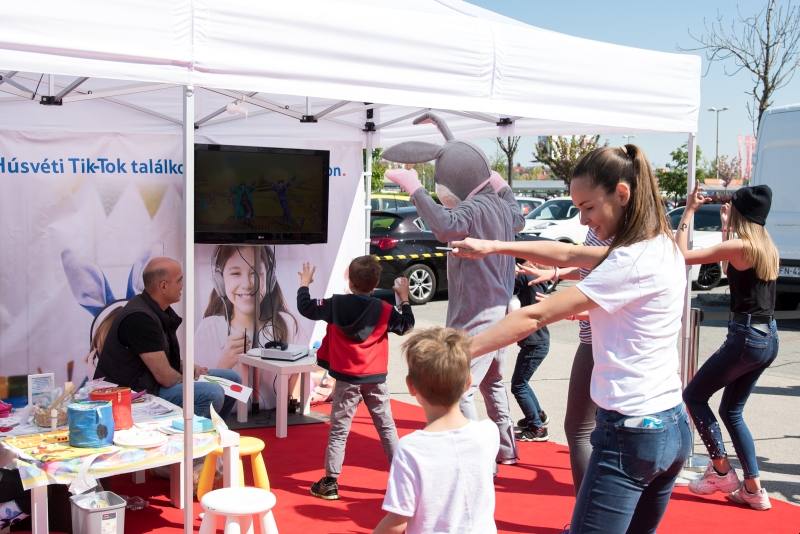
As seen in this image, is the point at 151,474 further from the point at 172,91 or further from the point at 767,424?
the point at 767,424

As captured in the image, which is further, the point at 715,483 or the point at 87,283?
the point at 87,283

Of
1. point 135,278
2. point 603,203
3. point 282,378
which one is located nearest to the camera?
point 603,203

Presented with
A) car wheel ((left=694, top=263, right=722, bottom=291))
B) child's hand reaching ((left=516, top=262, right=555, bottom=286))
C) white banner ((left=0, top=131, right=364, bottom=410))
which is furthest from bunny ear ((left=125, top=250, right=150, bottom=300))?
car wheel ((left=694, top=263, right=722, bottom=291))

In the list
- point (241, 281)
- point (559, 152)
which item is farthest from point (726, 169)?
point (241, 281)

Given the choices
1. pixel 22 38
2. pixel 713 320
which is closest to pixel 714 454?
pixel 22 38

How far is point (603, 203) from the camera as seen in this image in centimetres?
250

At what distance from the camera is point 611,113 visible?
15.4 ft

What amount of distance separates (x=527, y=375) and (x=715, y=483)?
4.84 feet

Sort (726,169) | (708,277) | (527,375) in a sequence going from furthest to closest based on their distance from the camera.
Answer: (726,169) < (708,277) < (527,375)

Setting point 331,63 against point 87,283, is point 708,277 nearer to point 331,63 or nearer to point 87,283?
point 87,283

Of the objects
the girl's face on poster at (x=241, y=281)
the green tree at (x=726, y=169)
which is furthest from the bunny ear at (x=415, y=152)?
the green tree at (x=726, y=169)

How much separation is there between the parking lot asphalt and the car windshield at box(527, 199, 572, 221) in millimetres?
6871

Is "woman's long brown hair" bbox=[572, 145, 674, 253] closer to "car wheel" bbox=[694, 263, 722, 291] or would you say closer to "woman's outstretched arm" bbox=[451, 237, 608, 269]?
"woman's outstretched arm" bbox=[451, 237, 608, 269]

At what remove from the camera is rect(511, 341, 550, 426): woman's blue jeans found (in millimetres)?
5848
